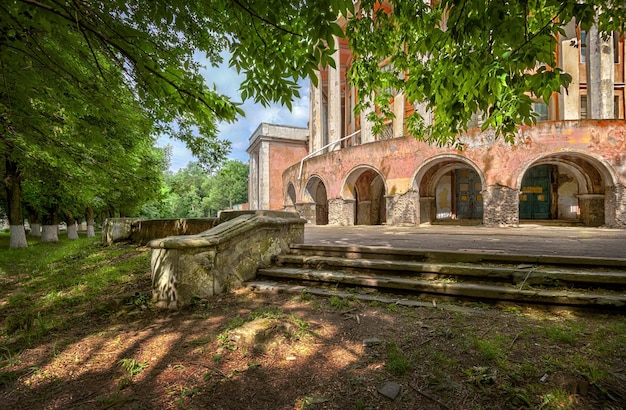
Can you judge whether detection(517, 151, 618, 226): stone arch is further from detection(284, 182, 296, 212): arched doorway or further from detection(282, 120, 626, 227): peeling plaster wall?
detection(284, 182, 296, 212): arched doorway

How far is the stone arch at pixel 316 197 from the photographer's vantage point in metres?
18.5

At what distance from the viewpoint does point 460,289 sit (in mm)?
3168

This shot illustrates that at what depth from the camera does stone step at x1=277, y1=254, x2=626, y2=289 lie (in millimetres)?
3006

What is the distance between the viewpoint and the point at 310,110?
22.5 meters

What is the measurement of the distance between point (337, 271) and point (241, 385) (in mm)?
2276

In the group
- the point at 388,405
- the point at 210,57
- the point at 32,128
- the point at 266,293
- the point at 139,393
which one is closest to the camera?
the point at 388,405

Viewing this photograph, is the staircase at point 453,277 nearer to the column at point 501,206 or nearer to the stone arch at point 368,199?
the column at point 501,206

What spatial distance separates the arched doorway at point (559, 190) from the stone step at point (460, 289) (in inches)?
530

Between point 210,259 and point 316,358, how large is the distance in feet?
6.58

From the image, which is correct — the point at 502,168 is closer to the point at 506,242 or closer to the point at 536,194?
the point at 536,194

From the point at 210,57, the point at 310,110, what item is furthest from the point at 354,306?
the point at 310,110

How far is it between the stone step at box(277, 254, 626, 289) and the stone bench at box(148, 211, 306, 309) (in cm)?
98

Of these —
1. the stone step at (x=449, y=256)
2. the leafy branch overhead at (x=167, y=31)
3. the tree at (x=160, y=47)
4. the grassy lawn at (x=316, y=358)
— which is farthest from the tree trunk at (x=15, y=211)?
the stone step at (x=449, y=256)

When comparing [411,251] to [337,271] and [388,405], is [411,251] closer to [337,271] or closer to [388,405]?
[337,271]
